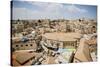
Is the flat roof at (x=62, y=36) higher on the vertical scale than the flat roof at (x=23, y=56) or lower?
higher

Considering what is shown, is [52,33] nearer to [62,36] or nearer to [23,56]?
[62,36]

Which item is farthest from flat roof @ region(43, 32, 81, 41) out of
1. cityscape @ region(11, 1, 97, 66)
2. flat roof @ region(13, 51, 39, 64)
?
flat roof @ region(13, 51, 39, 64)

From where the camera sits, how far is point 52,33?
6.32 ft

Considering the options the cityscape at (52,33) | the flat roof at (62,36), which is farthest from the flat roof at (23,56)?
the flat roof at (62,36)

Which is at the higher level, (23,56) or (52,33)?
(52,33)

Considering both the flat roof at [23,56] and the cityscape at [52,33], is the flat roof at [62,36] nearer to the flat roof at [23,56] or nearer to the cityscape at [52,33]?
the cityscape at [52,33]

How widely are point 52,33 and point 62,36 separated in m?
0.13

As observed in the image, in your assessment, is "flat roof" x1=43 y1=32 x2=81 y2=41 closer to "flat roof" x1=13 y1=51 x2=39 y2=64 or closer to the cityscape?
the cityscape

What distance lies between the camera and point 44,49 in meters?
1.89

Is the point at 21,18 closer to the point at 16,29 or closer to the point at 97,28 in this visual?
the point at 16,29

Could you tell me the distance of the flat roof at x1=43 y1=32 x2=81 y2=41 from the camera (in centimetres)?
192

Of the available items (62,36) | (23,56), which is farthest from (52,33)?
(23,56)

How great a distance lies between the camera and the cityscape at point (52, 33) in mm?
1822

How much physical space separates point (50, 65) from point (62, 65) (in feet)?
0.49
